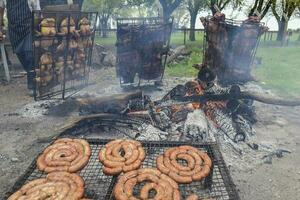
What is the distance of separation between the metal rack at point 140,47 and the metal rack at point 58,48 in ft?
4.15

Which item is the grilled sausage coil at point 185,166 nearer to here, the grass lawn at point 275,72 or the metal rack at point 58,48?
the metal rack at point 58,48

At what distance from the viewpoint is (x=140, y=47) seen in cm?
1077

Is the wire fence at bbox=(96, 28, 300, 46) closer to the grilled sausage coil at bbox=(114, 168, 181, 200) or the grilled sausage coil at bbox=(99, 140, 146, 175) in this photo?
the grilled sausage coil at bbox=(99, 140, 146, 175)

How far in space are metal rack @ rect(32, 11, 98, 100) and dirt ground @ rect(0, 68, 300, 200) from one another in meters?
1.00

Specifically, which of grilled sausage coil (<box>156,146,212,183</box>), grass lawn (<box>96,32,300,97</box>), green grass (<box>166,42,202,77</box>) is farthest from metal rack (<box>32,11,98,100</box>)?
grass lawn (<box>96,32,300,97</box>)

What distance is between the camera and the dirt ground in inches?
239

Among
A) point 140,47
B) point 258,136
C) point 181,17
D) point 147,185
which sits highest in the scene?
point 181,17

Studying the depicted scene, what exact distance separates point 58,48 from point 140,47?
10.6ft

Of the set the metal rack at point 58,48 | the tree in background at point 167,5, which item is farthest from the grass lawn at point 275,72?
the tree in background at point 167,5

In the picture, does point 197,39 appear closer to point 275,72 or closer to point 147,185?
point 275,72

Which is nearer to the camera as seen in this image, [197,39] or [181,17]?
[197,39]

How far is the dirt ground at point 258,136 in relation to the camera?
19.9ft

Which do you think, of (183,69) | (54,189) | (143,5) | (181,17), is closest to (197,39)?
(143,5)

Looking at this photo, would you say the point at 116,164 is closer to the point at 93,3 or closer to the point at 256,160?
the point at 256,160
